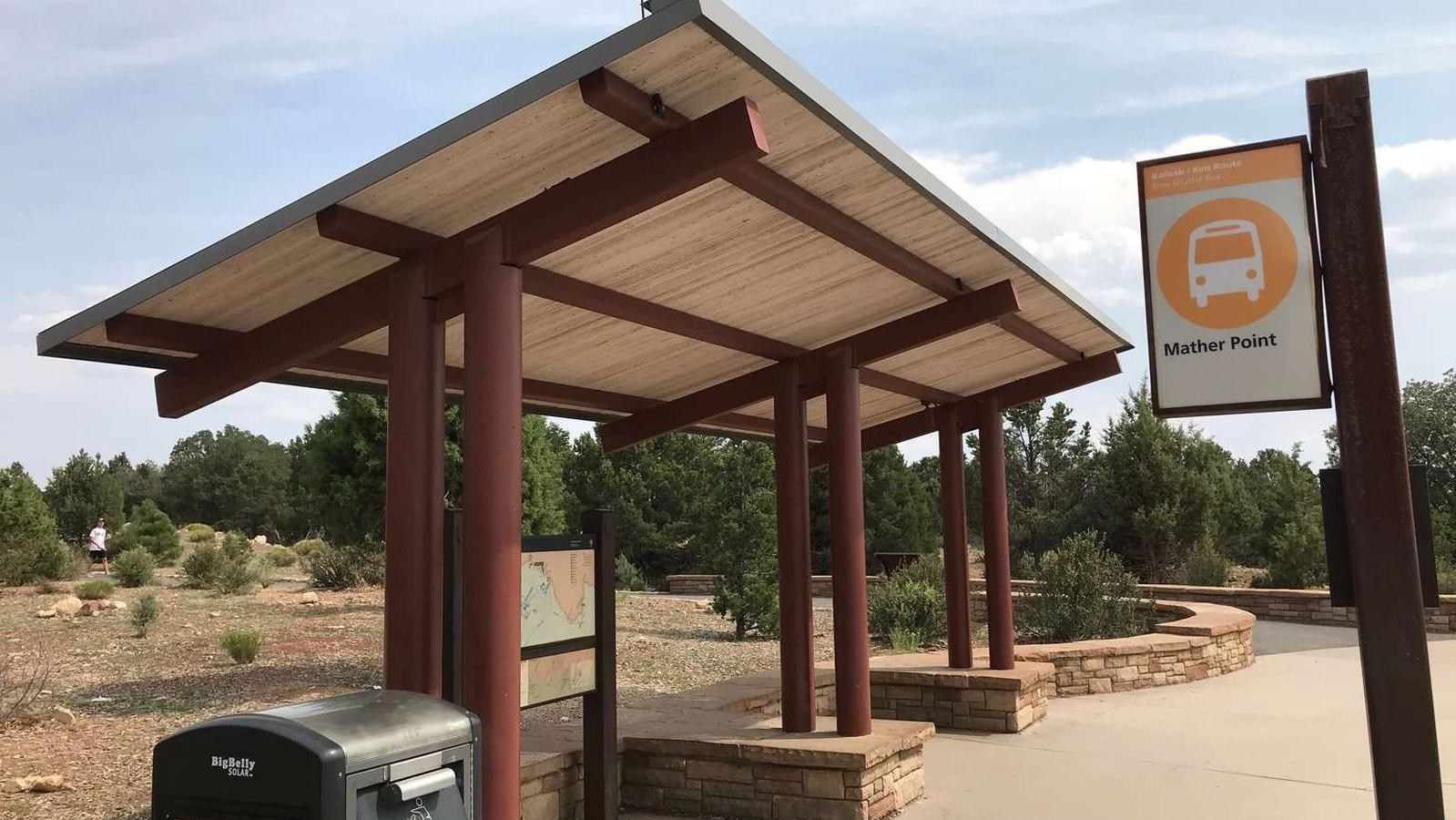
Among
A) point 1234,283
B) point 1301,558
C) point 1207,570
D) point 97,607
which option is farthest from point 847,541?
point 1301,558

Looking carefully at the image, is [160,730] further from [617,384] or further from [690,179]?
[690,179]

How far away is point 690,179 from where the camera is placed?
15.0 ft

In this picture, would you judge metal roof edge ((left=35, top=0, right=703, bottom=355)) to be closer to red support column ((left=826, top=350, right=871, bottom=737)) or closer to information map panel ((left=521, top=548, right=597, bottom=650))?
information map panel ((left=521, top=548, right=597, bottom=650))

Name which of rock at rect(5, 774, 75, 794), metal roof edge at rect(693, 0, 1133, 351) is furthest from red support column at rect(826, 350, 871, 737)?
rock at rect(5, 774, 75, 794)

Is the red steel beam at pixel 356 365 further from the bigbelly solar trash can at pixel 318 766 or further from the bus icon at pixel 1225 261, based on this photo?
the bus icon at pixel 1225 261

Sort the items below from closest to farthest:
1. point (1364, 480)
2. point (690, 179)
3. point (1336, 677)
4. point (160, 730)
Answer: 1. point (1364, 480)
2. point (690, 179)
3. point (160, 730)
4. point (1336, 677)

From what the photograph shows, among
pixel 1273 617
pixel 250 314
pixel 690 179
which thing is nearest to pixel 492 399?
pixel 690 179

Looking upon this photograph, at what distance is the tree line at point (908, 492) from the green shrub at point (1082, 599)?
4.37 m

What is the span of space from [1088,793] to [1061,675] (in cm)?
443

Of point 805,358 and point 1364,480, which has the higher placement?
point 805,358

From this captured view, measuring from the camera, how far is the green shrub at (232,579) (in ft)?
68.7

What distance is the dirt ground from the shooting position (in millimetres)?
7160

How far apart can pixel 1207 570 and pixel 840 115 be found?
67.1 ft

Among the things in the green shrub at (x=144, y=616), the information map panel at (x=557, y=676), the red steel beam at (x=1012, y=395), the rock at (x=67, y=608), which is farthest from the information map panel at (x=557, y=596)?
the rock at (x=67, y=608)
